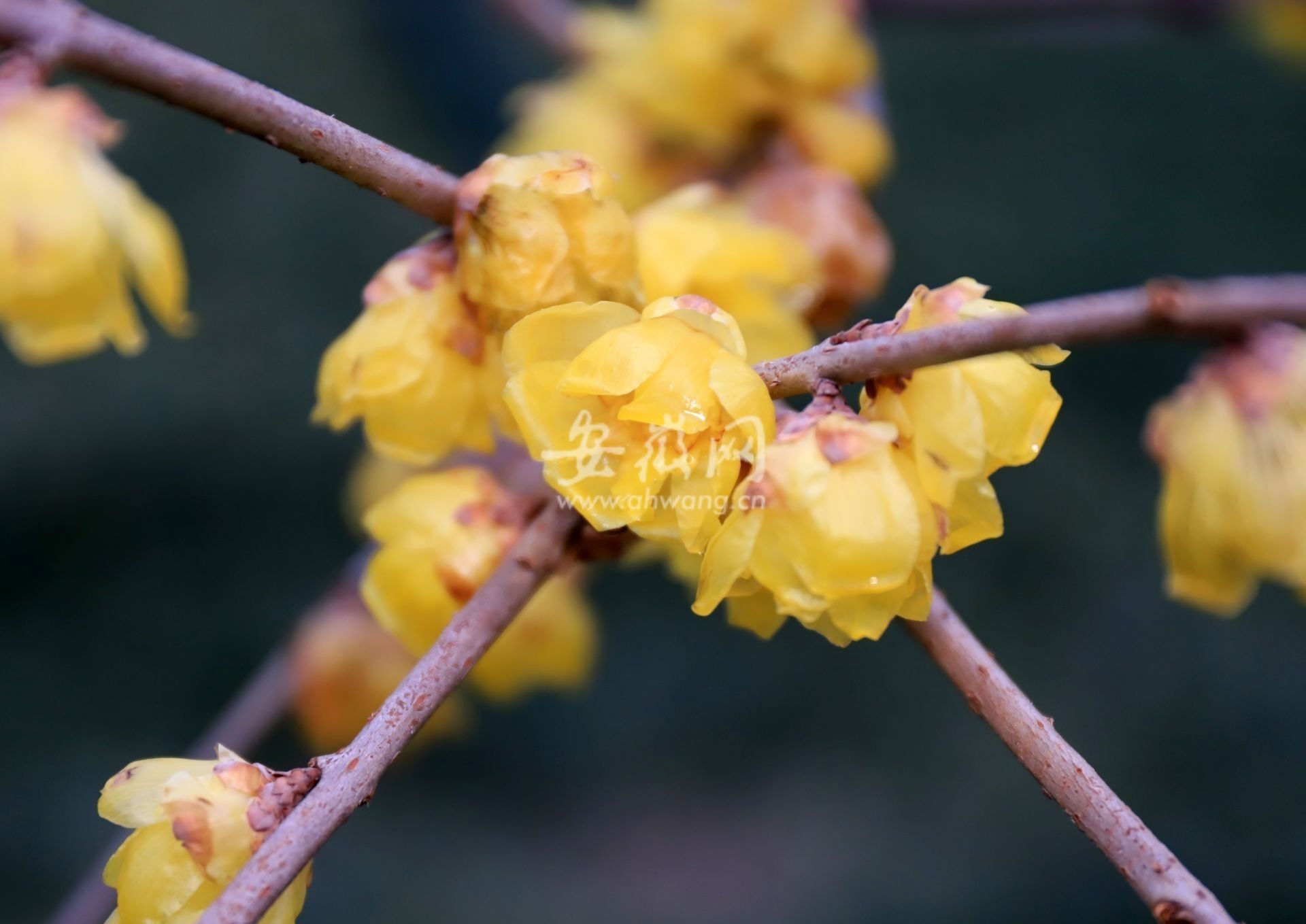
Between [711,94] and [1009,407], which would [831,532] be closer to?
[1009,407]

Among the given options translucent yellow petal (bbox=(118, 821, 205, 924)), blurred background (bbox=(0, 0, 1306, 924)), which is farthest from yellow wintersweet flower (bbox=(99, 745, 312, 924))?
blurred background (bbox=(0, 0, 1306, 924))

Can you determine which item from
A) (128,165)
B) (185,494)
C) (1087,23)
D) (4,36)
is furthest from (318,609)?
(128,165)

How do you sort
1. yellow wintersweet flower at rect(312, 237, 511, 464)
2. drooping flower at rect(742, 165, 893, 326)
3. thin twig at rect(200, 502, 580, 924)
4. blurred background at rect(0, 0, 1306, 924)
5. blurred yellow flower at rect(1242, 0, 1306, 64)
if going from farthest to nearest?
blurred background at rect(0, 0, 1306, 924), blurred yellow flower at rect(1242, 0, 1306, 64), drooping flower at rect(742, 165, 893, 326), yellow wintersweet flower at rect(312, 237, 511, 464), thin twig at rect(200, 502, 580, 924)

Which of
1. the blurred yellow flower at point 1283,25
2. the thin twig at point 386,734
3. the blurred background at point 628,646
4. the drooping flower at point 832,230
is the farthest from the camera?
the blurred background at point 628,646

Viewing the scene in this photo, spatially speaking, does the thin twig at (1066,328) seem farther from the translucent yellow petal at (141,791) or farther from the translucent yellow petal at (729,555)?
the translucent yellow petal at (141,791)

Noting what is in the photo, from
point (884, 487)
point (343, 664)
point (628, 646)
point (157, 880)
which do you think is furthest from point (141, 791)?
point (628, 646)

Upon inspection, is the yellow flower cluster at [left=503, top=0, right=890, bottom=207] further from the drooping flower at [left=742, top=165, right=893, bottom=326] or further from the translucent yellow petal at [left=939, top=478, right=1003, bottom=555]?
the translucent yellow petal at [left=939, top=478, right=1003, bottom=555]

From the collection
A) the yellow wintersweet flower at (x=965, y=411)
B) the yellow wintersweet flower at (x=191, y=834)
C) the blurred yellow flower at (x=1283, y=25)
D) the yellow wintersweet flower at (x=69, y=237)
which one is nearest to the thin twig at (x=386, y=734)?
the yellow wintersweet flower at (x=191, y=834)
